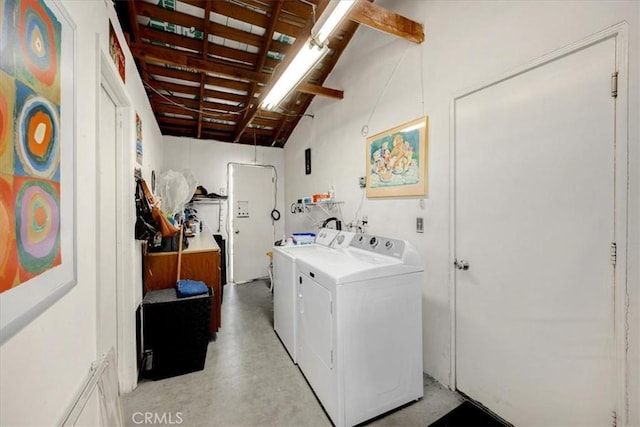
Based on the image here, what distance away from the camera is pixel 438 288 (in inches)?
81.0

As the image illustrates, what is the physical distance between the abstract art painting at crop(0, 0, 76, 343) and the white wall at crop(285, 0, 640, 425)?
2.09 meters

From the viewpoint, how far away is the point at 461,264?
188cm

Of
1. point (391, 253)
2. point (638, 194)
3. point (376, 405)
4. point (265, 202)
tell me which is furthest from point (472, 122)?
point (265, 202)

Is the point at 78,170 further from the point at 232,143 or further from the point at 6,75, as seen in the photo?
the point at 232,143

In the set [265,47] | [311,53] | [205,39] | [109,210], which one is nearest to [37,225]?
[109,210]

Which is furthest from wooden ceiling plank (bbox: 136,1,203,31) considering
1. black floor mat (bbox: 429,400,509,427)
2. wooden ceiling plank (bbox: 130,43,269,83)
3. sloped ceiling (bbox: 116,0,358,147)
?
black floor mat (bbox: 429,400,509,427)

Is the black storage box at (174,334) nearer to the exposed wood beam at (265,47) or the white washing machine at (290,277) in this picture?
the white washing machine at (290,277)

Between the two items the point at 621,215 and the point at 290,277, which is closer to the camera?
the point at 621,215

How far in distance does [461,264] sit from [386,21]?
1.88 m

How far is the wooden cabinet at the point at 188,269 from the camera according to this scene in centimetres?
251

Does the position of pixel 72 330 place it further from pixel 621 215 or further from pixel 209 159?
pixel 209 159

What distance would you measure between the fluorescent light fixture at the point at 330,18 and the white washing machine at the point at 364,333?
1470 millimetres

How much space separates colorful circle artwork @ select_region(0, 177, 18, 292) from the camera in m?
0.57

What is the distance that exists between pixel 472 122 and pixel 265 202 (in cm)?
408
